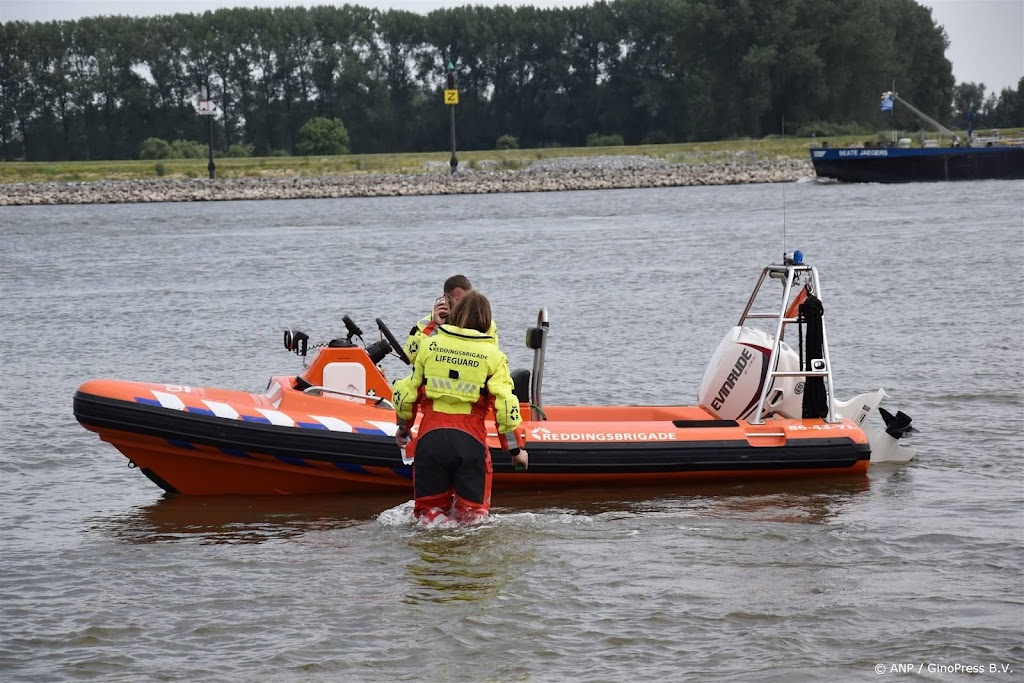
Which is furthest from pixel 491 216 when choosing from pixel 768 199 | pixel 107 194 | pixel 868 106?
pixel 868 106

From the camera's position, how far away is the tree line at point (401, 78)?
81250mm

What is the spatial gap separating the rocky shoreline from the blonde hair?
148 ft

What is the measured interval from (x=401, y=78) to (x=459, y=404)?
285 ft

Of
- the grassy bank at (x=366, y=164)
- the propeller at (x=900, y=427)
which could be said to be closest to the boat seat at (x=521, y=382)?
the propeller at (x=900, y=427)

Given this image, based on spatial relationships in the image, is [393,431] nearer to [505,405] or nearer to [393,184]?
[505,405]

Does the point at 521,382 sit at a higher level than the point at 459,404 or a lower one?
lower

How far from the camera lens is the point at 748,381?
914 centimetres

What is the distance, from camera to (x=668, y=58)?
88375 mm

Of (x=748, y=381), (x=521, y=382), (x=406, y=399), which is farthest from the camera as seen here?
(x=748, y=381)

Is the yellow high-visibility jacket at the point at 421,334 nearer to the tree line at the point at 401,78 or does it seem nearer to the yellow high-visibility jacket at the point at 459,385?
the yellow high-visibility jacket at the point at 459,385

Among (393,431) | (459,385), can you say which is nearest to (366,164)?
(393,431)

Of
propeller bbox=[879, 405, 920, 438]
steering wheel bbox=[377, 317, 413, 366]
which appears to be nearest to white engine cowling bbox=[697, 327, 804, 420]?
propeller bbox=[879, 405, 920, 438]

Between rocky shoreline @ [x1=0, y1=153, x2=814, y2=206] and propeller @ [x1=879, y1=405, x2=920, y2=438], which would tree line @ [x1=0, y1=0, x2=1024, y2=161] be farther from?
propeller @ [x1=879, y1=405, x2=920, y2=438]

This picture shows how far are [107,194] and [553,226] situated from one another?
23.0 m
